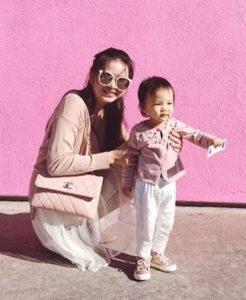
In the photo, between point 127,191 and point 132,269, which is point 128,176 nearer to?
point 127,191

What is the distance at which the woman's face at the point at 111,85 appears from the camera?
2.61 m

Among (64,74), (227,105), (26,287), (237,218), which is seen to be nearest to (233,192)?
(237,218)

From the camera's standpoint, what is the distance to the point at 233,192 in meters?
3.65

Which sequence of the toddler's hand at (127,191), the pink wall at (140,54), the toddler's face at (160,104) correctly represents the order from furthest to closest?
1. the pink wall at (140,54)
2. the toddler's hand at (127,191)
3. the toddler's face at (160,104)

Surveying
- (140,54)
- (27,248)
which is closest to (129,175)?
(27,248)

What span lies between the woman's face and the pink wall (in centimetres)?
85

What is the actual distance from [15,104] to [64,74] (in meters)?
0.40

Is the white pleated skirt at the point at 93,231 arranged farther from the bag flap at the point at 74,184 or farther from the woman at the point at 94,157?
the bag flap at the point at 74,184

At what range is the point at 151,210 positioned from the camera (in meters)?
2.54

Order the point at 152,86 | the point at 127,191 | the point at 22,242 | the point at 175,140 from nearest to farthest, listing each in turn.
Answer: the point at 152,86 < the point at 175,140 < the point at 127,191 < the point at 22,242

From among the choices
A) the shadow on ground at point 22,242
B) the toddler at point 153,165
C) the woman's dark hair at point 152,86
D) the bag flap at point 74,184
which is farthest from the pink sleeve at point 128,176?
the shadow on ground at point 22,242

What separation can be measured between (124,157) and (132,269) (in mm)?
604

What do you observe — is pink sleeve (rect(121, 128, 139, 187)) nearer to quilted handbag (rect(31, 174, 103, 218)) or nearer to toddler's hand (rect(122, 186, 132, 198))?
toddler's hand (rect(122, 186, 132, 198))

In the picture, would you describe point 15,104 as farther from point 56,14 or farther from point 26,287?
point 26,287
